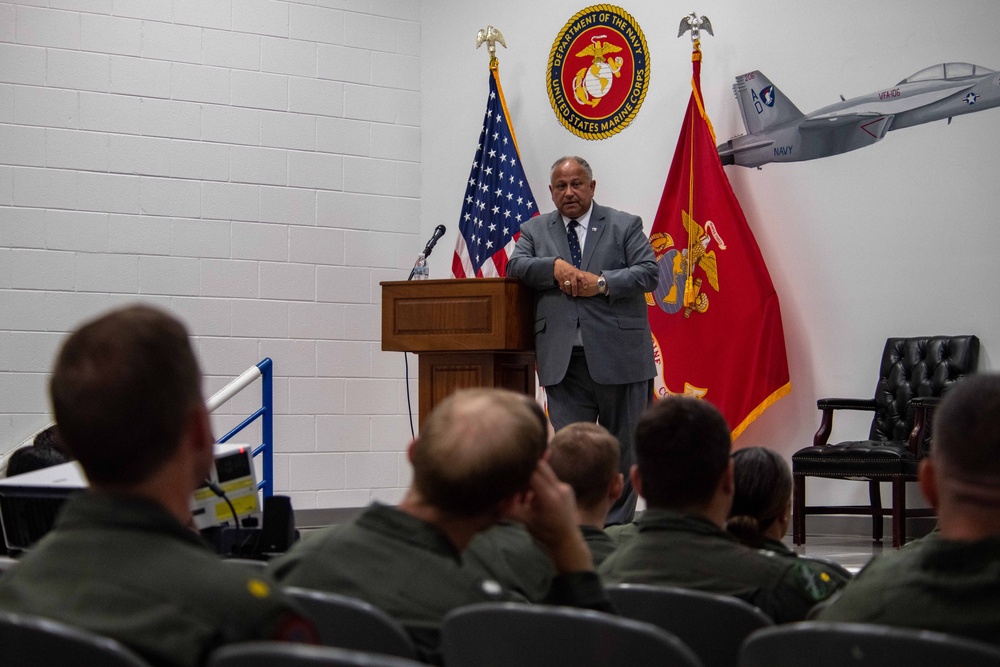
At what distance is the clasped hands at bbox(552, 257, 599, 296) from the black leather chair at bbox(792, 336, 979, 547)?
1.13m

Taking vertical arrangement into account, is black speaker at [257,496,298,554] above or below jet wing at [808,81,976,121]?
below

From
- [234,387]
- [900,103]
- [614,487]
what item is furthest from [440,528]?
[900,103]

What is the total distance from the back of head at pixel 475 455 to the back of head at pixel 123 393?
365 millimetres

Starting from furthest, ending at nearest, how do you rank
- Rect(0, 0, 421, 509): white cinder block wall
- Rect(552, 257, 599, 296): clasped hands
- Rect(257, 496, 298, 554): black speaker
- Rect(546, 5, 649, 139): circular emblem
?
Rect(546, 5, 649, 139): circular emblem → Rect(0, 0, 421, 509): white cinder block wall → Rect(552, 257, 599, 296): clasped hands → Rect(257, 496, 298, 554): black speaker

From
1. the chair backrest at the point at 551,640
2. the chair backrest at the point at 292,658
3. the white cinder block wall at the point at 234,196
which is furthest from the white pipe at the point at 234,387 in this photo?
the chair backrest at the point at 292,658

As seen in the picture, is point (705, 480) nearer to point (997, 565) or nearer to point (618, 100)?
point (997, 565)

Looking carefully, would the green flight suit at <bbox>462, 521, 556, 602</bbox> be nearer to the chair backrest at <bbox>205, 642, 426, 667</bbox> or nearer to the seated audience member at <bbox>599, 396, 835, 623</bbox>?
the seated audience member at <bbox>599, 396, 835, 623</bbox>

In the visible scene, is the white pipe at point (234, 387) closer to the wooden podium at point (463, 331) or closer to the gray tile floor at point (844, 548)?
the wooden podium at point (463, 331)

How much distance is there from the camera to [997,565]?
1140mm

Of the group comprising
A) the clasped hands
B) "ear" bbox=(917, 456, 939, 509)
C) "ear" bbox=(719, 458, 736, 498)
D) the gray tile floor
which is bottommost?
the gray tile floor

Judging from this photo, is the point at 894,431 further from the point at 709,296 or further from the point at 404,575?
the point at 404,575

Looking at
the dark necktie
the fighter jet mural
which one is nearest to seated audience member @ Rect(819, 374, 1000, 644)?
the dark necktie

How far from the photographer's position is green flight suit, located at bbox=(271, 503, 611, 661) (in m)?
1.34

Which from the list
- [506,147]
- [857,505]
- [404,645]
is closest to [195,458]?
[404,645]
